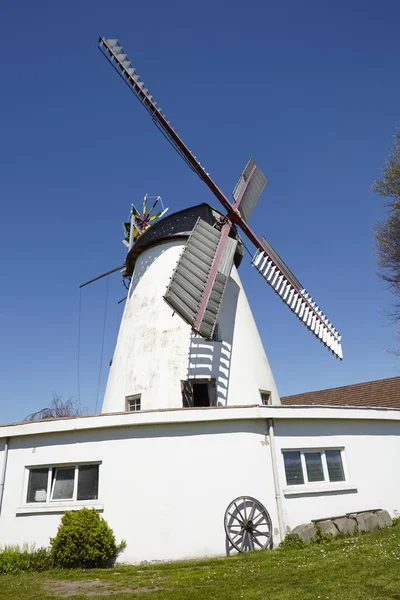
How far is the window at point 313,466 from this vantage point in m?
10.7

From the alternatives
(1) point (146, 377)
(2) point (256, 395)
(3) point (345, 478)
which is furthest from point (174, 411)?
(3) point (345, 478)

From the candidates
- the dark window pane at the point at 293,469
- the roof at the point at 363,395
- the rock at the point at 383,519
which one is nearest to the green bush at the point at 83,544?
the dark window pane at the point at 293,469

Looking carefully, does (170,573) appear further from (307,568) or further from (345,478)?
(345,478)

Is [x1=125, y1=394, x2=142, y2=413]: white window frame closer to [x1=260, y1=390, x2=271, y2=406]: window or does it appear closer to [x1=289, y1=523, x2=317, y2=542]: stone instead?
[x1=260, y1=390, x2=271, y2=406]: window

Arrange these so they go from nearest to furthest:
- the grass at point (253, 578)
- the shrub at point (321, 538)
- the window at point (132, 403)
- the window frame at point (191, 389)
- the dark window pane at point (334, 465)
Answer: the grass at point (253, 578) → the shrub at point (321, 538) → the dark window pane at point (334, 465) → the window frame at point (191, 389) → the window at point (132, 403)

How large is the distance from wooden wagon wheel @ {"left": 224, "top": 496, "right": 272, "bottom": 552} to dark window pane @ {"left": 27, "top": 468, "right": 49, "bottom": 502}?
4419 millimetres

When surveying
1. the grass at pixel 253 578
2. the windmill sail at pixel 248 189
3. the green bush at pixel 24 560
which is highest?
the windmill sail at pixel 248 189

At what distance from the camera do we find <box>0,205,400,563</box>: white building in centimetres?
973

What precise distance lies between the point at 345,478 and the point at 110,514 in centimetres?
608

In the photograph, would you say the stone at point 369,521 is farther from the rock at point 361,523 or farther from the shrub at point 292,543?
the shrub at point 292,543

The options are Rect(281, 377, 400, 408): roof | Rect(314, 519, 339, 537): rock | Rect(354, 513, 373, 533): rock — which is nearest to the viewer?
Rect(314, 519, 339, 537): rock

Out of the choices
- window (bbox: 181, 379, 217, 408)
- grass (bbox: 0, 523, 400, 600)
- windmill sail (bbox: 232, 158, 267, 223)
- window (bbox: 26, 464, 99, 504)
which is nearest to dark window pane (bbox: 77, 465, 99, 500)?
window (bbox: 26, 464, 99, 504)

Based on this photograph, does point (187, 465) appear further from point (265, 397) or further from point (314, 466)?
point (265, 397)

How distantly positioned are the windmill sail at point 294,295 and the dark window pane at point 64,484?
31.5 feet
